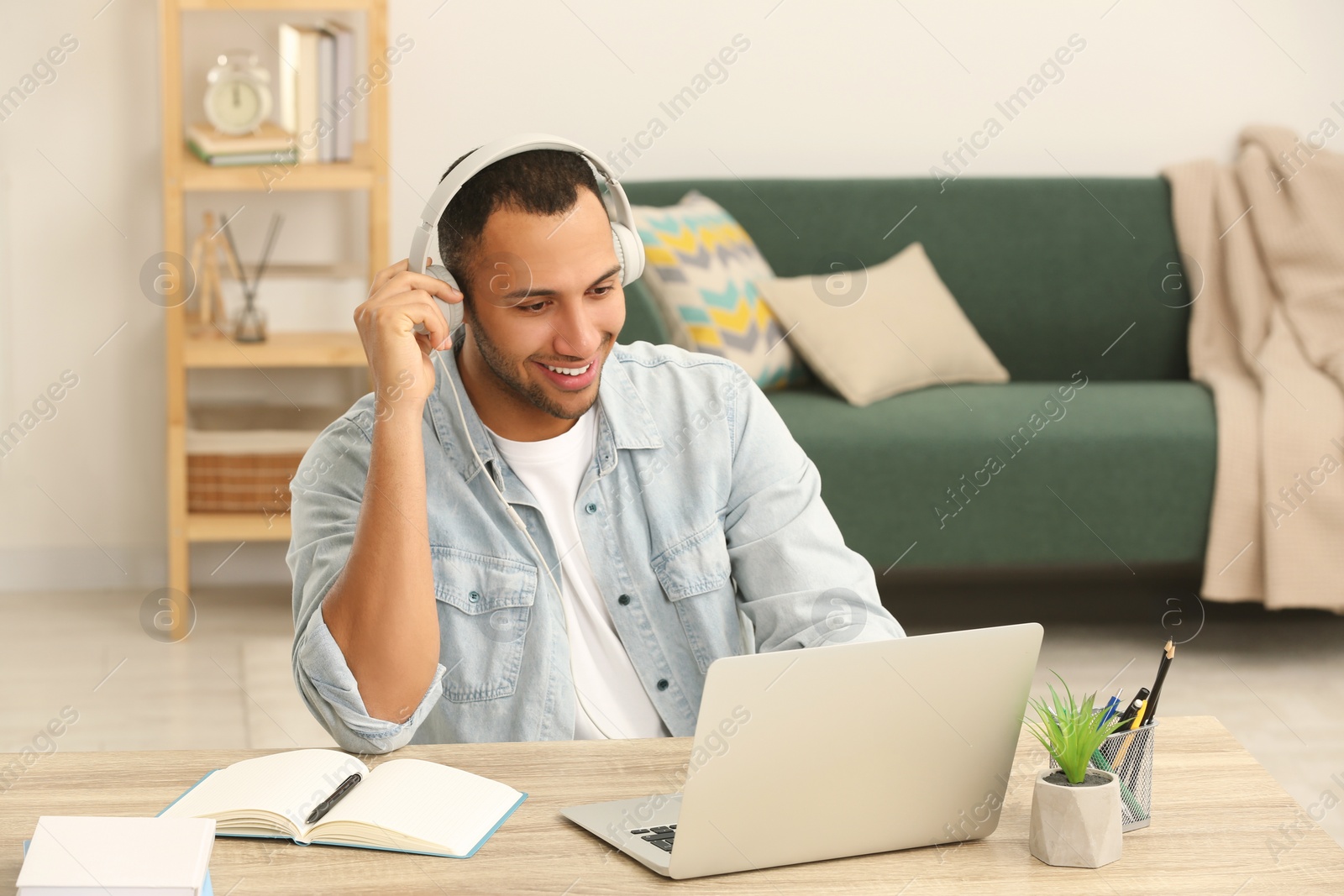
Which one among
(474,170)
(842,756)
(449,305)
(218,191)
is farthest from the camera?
(218,191)

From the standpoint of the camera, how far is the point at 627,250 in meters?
1.39

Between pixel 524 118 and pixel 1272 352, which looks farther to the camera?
pixel 524 118

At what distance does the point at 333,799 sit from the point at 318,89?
2.35 meters

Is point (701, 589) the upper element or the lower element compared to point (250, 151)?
lower

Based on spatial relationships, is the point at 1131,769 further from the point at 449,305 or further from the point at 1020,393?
the point at 1020,393

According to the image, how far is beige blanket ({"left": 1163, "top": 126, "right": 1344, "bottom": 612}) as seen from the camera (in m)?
2.76

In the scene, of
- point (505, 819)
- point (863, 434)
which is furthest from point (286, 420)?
point (505, 819)

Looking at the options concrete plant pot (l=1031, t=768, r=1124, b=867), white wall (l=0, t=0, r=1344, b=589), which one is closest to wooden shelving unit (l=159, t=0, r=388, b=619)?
white wall (l=0, t=0, r=1344, b=589)

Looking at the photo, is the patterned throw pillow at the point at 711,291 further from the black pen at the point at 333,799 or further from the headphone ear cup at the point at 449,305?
the black pen at the point at 333,799

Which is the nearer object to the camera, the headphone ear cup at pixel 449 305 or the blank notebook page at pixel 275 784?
the blank notebook page at pixel 275 784

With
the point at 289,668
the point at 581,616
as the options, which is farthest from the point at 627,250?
the point at 289,668

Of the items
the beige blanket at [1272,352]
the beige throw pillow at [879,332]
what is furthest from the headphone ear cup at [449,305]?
the beige blanket at [1272,352]

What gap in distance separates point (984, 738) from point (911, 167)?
2671 millimetres

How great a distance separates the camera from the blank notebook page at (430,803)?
0.91 metres
